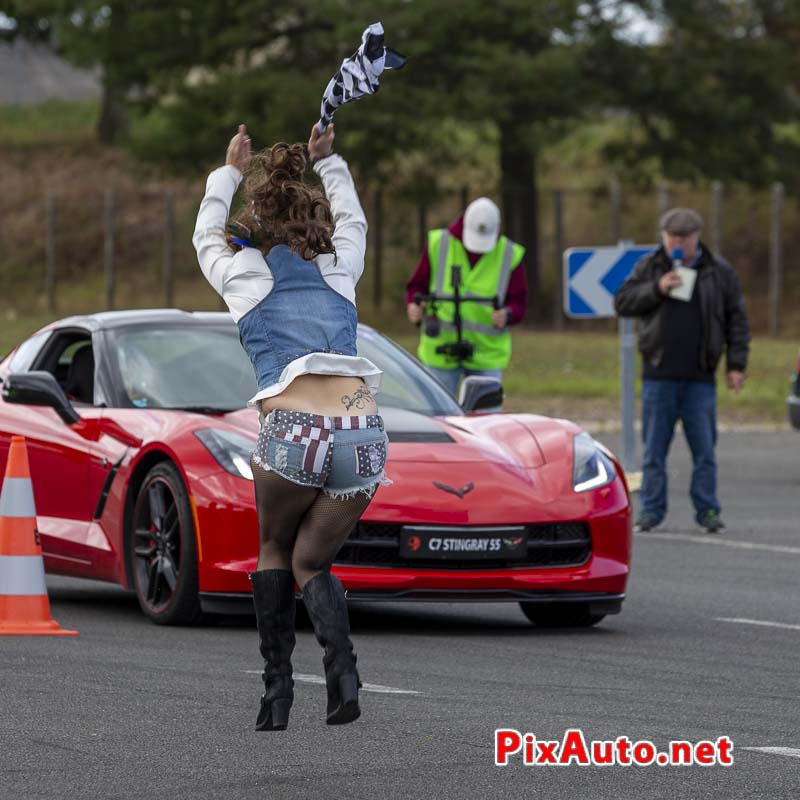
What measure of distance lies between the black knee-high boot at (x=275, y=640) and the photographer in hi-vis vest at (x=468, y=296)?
8009 millimetres

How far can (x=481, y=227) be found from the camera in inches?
587

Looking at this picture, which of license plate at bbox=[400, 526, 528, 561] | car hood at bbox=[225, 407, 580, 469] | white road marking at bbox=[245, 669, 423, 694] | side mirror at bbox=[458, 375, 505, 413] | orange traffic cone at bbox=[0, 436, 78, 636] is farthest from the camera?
side mirror at bbox=[458, 375, 505, 413]

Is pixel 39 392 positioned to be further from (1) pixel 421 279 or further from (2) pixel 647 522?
(2) pixel 647 522

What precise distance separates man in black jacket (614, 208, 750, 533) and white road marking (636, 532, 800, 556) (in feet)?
0.70

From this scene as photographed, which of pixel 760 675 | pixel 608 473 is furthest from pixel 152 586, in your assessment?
pixel 760 675

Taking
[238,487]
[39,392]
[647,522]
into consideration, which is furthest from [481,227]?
[238,487]

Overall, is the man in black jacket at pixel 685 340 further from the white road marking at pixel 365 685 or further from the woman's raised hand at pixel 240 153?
the woman's raised hand at pixel 240 153

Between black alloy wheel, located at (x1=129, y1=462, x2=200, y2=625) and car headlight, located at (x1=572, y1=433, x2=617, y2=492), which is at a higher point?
car headlight, located at (x1=572, y1=433, x2=617, y2=492)

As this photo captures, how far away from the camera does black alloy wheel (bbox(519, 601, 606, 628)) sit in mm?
10242

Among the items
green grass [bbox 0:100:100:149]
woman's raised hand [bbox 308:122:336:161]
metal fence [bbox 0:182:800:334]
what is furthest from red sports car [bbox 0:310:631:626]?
green grass [bbox 0:100:100:149]

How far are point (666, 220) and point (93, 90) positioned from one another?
263 ft

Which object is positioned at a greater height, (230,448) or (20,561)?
(230,448)

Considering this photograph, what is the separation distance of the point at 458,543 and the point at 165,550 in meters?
1.28

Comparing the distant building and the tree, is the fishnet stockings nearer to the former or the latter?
the tree
